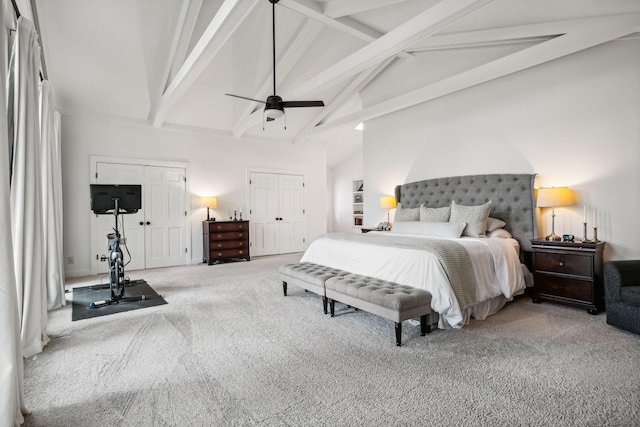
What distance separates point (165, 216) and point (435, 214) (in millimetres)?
5187

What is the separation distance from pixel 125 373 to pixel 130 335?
2.59ft

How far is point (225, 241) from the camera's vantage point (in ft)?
22.5

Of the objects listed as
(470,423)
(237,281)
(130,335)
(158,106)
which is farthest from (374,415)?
(158,106)

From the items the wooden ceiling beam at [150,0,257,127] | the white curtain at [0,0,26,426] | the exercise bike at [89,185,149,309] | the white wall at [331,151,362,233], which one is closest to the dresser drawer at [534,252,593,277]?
the wooden ceiling beam at [150,0,257,127]

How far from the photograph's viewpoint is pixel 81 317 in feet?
11.3

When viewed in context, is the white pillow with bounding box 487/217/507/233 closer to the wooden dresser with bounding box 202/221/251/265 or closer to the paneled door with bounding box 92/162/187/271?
the wooden dresser with bounding box 202/221/251/265

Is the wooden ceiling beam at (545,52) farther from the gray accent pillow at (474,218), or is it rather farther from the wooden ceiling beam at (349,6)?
the gray accent pillow at (474,218)

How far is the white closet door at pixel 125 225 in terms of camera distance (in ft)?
19.4

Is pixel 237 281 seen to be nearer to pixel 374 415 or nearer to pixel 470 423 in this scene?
pixel 374 415

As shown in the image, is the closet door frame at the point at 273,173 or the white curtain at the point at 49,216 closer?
the white curtain at the point at 49,216

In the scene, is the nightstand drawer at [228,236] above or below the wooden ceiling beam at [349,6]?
below

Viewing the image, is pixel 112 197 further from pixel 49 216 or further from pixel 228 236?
pixel 228 236

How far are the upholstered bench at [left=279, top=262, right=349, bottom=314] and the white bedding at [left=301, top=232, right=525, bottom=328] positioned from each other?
0.55ft

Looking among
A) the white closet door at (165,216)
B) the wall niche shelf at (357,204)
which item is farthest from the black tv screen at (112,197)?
the wall niche shelf at (357,204)
